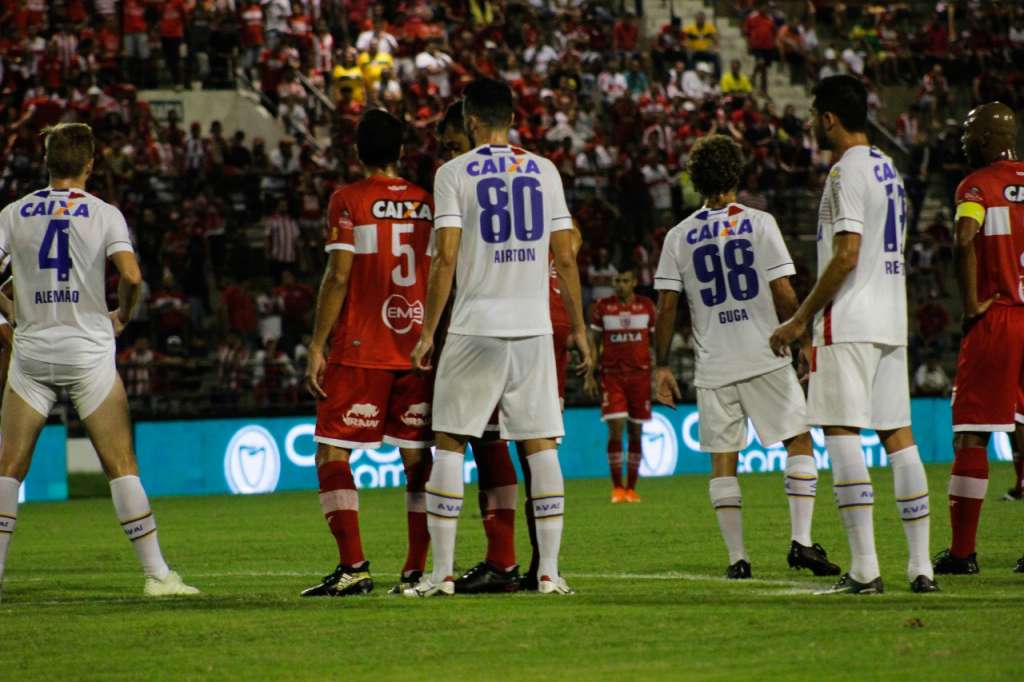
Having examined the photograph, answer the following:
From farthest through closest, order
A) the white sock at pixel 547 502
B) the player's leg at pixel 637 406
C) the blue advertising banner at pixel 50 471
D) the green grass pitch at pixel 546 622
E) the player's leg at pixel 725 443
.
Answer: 1. the blue advertising banner at pixel 50 471
2. the player's leg at pixel 637 406
3. the player's leg at pixel 725 443
4. the white sock at pixel 547 502
5. the green grass pitch at pixel 546 622

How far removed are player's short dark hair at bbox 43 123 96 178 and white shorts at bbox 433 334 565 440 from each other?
2290 mm

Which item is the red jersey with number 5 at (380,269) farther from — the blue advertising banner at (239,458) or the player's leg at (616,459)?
the blue advertising banner at (239,458)

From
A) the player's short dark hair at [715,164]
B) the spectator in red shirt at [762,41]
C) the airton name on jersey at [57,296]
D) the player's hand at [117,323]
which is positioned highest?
the spectator in red shirt at [762,41]

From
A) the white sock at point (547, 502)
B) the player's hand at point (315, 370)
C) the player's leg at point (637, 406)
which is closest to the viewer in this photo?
the white sock at point (547, 502)

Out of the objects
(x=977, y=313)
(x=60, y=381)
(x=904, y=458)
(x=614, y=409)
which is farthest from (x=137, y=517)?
(x=614, y=409)

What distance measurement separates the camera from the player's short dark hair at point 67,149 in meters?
9.04

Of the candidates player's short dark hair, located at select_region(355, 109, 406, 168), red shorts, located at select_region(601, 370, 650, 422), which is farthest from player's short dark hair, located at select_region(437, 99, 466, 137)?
red shorts, located at select_region(601, 370, 650, 422)

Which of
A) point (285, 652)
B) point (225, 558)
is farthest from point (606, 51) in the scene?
point (285, 652)

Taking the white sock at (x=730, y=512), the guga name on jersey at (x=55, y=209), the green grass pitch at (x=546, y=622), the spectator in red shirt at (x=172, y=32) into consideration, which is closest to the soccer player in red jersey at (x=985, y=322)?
the green grass pitch at (x=546, y=622)

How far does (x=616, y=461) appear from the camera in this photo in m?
18.1

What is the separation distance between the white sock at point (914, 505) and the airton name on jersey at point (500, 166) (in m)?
2.30

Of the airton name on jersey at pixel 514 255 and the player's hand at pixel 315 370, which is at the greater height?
the airton name on jersey at pixel 514 255

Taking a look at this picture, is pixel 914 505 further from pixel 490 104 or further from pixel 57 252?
pixel 57 252

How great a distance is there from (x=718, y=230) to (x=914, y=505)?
88.5 inches
